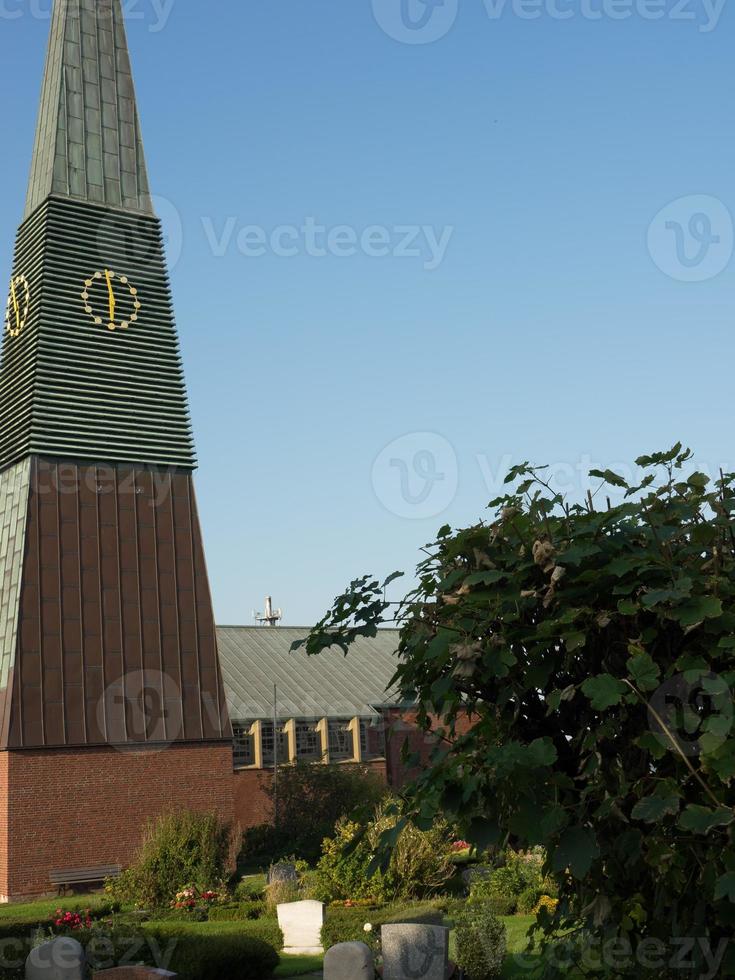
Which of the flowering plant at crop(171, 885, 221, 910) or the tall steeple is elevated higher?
the tall steeple

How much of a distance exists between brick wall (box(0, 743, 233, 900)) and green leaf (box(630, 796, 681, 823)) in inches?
1193

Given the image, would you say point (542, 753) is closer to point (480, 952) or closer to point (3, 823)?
point (480, 952)

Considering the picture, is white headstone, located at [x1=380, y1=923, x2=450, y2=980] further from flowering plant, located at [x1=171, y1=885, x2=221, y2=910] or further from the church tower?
the church tower

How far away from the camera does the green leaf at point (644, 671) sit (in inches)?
188

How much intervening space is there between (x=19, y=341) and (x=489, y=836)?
34193mm

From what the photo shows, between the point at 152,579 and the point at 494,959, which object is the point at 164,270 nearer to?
the point at 152,579

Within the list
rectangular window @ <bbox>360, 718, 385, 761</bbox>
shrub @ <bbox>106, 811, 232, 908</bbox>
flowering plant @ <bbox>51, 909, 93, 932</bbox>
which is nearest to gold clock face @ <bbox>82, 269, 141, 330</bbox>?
shrub @ <bbox>106, 811, 232, 908</bbox>

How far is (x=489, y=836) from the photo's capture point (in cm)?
491

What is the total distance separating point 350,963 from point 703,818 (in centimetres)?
1180

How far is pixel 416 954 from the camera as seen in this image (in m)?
15.6

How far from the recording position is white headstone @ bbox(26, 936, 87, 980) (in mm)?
14805

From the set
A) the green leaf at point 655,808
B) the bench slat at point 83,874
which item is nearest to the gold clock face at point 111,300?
the bench slat at point 83,874

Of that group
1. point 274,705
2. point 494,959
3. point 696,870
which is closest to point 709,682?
point 696,870

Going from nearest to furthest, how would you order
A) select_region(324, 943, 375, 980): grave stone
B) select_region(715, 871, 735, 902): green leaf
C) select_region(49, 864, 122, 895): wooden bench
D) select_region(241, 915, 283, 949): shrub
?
1. select_region(715, 871, 735, 902): green leaf
2. select_region(324, 943, 375, 980): grave stone
3. select_region(241, 915, 283, 949): shrub
4. select_region(49, 864, 122, 895): wooden bench
